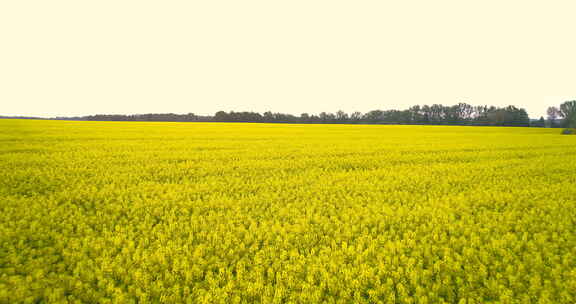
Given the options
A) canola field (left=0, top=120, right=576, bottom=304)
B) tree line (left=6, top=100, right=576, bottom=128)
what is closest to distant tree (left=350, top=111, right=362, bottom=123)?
tree line (left=6, top=100, right=576, bottom=128)

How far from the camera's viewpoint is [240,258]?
417 cm

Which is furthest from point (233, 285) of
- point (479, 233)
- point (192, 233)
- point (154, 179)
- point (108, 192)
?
point (154, 179)

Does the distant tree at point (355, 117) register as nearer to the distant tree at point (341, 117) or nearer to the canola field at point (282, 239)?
the distant tree at point (341, 117)

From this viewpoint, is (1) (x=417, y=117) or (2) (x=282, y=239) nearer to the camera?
(2) (x=282, y=239)

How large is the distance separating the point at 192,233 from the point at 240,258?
1.26 m

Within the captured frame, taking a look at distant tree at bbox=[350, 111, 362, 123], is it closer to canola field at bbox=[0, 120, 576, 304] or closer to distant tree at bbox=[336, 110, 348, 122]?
distant tree at bbox=[336, 110, 348, 122]

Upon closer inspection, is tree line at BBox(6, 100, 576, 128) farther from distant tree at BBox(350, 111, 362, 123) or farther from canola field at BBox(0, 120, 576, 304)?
canola field at BBox(0, 120, 576, 304)

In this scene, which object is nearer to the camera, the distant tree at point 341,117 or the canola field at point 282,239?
the canola field at point 282,239

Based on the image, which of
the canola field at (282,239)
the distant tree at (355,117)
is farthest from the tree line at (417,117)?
the canola field at (282,239)

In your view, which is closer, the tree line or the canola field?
the canola field

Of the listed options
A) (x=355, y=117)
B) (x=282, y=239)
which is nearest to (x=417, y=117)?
(x=355, y=117)

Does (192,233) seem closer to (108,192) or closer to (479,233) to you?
(108,192)

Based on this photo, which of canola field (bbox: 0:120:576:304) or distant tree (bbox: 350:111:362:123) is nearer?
canola field (bbox: 0:120:576:304)

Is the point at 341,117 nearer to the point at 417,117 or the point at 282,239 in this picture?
the point at 417,117
